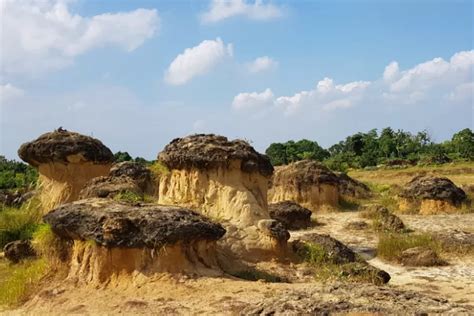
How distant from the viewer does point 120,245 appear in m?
7.91

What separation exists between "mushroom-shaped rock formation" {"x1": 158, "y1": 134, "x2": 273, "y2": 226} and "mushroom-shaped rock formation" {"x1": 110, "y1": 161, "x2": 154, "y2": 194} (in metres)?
9.23

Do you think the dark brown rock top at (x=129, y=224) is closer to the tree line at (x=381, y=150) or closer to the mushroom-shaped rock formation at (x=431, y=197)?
the mushroom-shaped rock formation at (x=431, y=197)

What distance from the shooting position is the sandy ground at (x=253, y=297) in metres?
5.71

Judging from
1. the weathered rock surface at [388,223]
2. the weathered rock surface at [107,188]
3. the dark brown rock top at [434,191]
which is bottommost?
the weathered rock surface at [388,223]

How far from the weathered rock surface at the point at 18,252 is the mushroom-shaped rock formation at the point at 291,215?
6.93m

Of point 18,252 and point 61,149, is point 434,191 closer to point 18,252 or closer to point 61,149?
point 61,149

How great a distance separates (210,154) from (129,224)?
12.3 ft

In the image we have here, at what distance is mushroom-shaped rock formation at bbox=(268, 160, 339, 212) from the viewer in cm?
2119

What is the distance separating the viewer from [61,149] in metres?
16.2

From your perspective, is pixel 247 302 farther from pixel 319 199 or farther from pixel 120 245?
pixel 319 199

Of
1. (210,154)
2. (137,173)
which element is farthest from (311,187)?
(210,154)

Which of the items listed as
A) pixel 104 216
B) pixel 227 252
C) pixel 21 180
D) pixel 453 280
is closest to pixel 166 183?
pixel 227 252

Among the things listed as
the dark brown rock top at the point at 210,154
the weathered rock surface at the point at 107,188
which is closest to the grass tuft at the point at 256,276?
the dark brown rock top at the point at 210,154

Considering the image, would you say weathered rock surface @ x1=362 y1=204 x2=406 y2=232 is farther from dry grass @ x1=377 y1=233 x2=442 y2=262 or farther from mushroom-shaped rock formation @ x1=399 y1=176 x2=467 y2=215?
mushroom-shaped rock formation @ x1=399 y1=176 x2=467 y2=215
